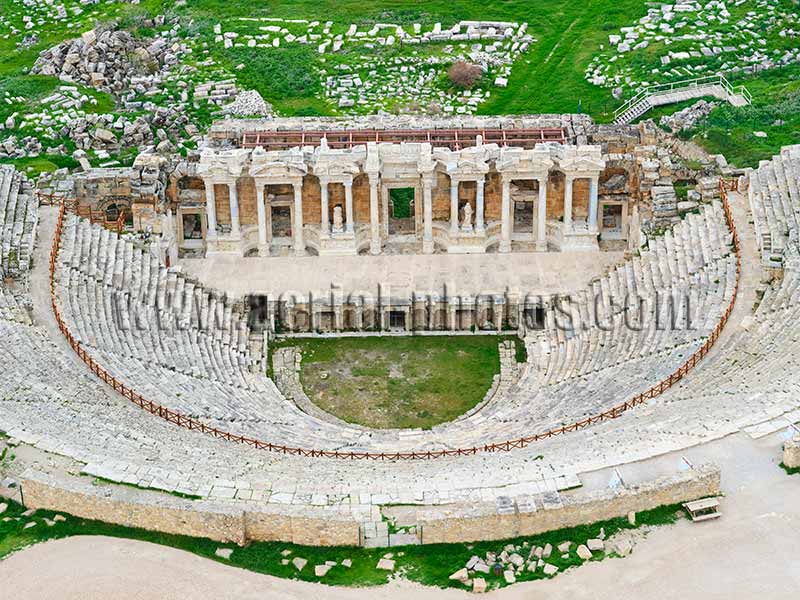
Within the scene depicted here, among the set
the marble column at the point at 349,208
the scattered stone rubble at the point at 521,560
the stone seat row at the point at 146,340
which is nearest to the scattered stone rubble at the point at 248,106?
the marble column at the point at 349,208

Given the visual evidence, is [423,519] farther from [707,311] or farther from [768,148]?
[768,148]

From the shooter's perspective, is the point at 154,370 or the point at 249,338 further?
the point at 249,338

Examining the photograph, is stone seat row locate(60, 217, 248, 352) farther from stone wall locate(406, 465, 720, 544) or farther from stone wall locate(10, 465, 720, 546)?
stone wall locate(406, 465, 720, 544)

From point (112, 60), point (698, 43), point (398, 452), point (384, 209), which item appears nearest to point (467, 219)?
point (384, 209)

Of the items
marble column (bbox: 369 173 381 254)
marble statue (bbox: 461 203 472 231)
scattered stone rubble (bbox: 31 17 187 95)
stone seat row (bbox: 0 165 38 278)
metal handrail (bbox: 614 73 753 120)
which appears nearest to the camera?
stone seat row (bbox: 0 165 38 278)

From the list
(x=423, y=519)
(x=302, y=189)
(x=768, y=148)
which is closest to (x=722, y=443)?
(x=423, y=519)

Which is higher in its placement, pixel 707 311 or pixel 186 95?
pixel 186 95

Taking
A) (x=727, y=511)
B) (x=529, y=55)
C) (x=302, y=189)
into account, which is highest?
(x=529, y=55)

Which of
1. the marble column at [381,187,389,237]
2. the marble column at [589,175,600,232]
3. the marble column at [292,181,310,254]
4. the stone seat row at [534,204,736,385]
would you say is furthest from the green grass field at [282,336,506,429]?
the marble column at [589,175,600,232]

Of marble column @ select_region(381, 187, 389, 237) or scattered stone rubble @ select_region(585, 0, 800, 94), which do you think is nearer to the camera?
marble column @ select_region(381, 187, 389, 237)
